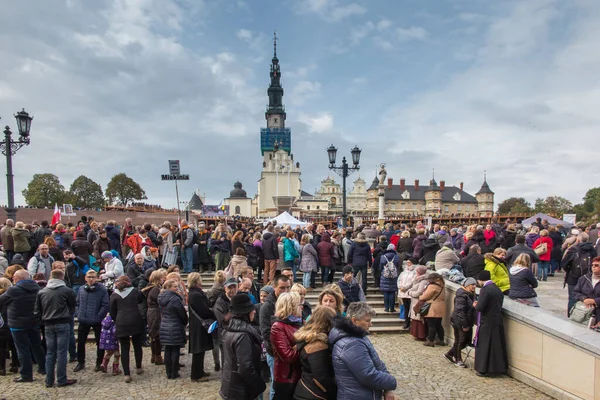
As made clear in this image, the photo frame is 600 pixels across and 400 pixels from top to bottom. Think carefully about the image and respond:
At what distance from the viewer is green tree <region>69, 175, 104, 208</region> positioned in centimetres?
6225

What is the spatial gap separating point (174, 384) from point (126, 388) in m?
0.73

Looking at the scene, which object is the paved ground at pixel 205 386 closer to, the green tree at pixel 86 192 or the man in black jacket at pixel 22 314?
the man in black jacket at pixel 22 314

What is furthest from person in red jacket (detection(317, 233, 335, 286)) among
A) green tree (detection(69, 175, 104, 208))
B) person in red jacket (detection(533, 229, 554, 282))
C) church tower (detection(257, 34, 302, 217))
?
church tower (detection(257, 34, 302, 217))

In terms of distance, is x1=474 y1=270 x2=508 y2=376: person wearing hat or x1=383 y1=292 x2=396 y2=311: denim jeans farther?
x1=383 y1=292 x2=396 y2=311: denim jeans

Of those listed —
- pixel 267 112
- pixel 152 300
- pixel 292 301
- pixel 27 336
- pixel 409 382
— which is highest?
pixel 267 112

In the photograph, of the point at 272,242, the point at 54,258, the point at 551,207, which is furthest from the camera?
the point at 551,207

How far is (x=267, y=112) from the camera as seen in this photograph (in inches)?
4117

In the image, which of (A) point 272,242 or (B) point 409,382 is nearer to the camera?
(B) point 409,382

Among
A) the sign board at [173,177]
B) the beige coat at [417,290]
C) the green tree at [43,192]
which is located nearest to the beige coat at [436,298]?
the beige coat at [417,290]

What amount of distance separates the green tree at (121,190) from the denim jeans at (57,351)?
214 feet

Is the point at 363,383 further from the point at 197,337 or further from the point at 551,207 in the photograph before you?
the point at 551,207

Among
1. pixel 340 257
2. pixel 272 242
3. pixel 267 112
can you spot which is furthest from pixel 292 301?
pixel 267 112

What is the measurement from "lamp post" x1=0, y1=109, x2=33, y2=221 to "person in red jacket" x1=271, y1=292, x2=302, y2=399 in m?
11.5

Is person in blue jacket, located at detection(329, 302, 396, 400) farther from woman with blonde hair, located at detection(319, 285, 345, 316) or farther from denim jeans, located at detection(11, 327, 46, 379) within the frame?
denim jeans, located at detection(11, 327, 46, 379)
